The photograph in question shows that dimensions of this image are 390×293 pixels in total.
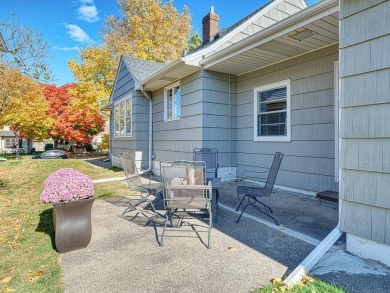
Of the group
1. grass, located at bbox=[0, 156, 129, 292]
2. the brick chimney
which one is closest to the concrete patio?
grass, located at bbox=[0, 156, 129, 292]

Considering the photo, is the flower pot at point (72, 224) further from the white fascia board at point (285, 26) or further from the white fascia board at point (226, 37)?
the white fascia board at point (226, 37)

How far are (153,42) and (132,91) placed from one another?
1175cm

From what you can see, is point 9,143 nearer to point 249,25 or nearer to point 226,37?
point 226,37

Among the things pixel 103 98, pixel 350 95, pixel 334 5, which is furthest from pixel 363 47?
pixel 103 98

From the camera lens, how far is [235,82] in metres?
7.89

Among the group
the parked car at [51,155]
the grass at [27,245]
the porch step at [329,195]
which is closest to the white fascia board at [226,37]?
the grass at [27,245]

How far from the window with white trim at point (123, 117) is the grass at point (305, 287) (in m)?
9.54

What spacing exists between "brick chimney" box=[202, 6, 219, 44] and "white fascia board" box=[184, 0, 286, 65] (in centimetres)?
242

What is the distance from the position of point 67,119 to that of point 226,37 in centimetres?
2241

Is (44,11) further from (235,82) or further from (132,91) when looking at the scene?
(235,82)

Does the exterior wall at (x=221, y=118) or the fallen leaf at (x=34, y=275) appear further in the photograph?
the exterior wall at (x=221, y=118)

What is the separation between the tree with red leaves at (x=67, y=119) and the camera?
25062mm

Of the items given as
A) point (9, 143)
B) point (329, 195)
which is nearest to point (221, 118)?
point (329, 195)

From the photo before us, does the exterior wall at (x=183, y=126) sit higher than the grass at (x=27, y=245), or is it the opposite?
the exterior wall at (x=183, y=126)
